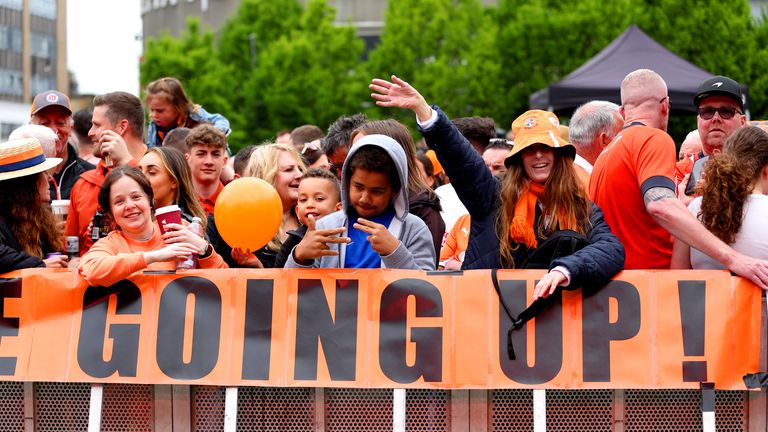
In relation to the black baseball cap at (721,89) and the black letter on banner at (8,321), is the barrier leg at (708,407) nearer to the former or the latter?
the black baseball cap at (721,89)

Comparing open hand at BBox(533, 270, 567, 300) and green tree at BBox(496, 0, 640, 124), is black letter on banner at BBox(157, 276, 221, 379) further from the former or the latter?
green tree at BBox(496, 0, 640, 124)

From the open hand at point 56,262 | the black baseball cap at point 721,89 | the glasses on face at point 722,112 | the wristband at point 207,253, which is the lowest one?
the open hand at point 56,262

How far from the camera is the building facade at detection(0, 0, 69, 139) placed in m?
85.0

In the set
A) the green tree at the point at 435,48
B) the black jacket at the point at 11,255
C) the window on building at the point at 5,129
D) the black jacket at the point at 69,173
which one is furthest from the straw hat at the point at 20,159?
the window on building at the point at 5,129

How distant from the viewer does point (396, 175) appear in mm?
5465

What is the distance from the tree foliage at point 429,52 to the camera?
29.9 metres

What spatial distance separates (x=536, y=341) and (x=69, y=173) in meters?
4.46

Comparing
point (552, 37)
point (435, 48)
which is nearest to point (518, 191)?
point (552, 37)

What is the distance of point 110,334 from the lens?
5.31 m

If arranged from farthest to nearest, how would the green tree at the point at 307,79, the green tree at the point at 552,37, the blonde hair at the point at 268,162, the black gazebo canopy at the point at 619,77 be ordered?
the green tree at the point at 307,79, the green tree at the point at 552,37, the black gazebo canopy at the point at 619,77, the blonde hair at the point at 268,162

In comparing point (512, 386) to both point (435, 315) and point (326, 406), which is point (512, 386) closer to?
point (435, 315)

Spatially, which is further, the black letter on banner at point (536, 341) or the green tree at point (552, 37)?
the green tree at point (552, 37)

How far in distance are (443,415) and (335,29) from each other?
36.8 m

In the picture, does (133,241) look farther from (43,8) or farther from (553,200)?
(43,8)
